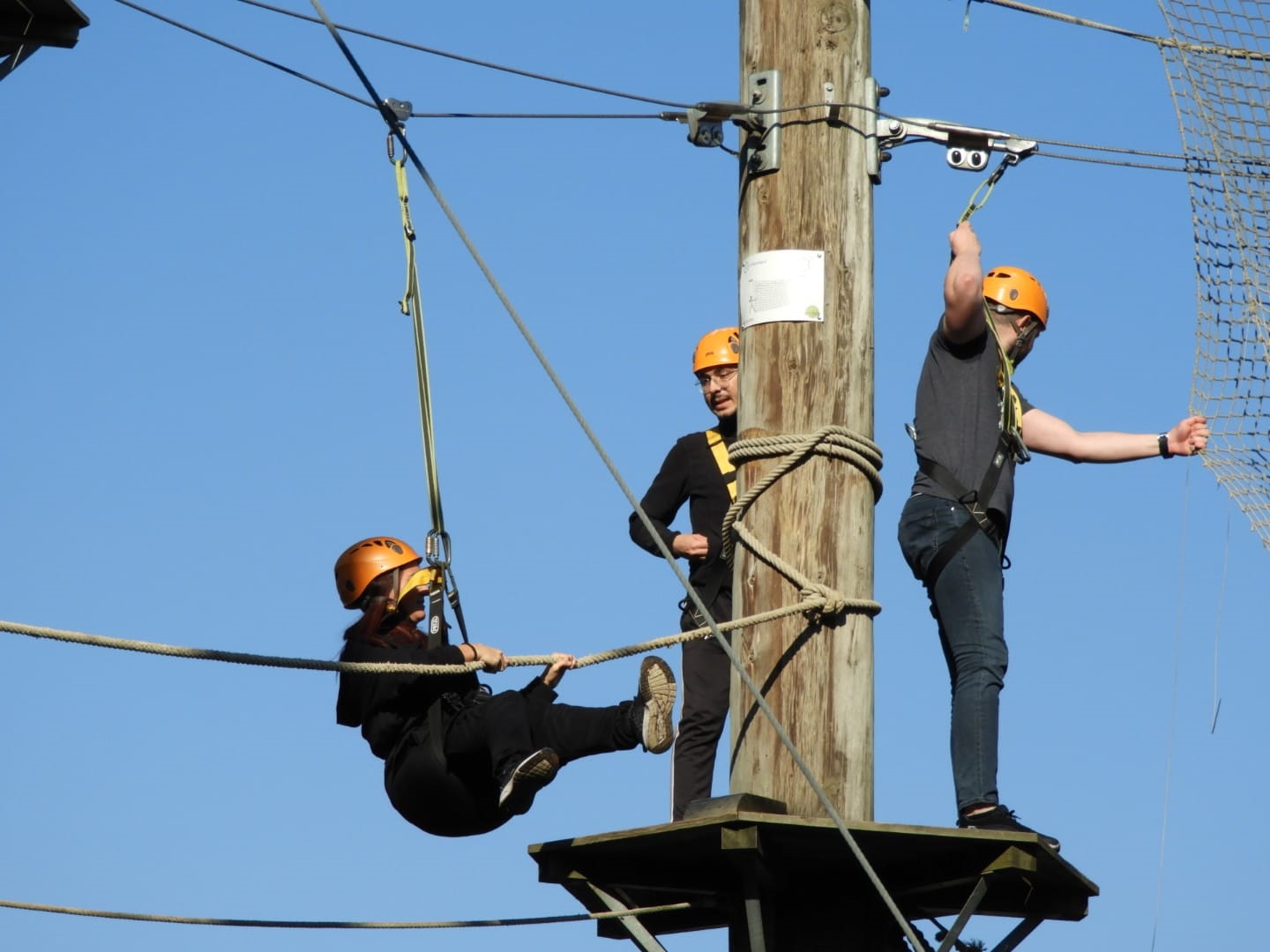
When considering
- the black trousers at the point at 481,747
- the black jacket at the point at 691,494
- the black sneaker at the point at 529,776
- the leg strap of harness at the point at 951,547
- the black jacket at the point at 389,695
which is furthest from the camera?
the black jacket at the point at 691,494

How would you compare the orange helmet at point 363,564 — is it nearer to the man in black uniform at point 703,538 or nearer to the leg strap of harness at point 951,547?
the man in black uniform at point 703,538

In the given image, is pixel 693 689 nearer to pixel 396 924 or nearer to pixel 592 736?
pixel 592 736

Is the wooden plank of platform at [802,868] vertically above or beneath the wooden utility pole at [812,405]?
beneath

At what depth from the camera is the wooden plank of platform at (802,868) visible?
5.04 m

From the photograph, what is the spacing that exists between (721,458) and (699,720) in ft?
3.39

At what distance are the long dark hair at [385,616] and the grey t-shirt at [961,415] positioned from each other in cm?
170

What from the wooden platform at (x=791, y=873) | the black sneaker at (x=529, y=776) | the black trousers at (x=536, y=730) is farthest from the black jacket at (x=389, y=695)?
the wooden platform at (x=791, y=873)

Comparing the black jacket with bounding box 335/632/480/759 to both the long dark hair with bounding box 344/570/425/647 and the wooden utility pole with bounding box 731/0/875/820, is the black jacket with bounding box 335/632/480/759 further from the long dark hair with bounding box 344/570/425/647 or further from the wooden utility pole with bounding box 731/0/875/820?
the wooden utility pole with bounding box 731/0/875/820

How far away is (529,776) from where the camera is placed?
19.2 feet

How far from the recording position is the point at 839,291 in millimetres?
5520

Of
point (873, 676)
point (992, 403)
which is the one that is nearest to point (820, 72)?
point (992, 403)

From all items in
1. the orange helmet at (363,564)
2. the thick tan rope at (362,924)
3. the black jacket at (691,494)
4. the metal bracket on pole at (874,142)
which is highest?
the metal bracket on pole at (874,142)

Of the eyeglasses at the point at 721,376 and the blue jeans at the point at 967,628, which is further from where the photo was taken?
the eyeglasses at the point at 721,376

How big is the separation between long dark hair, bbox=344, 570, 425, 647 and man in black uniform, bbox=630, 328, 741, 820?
2.92 ft
